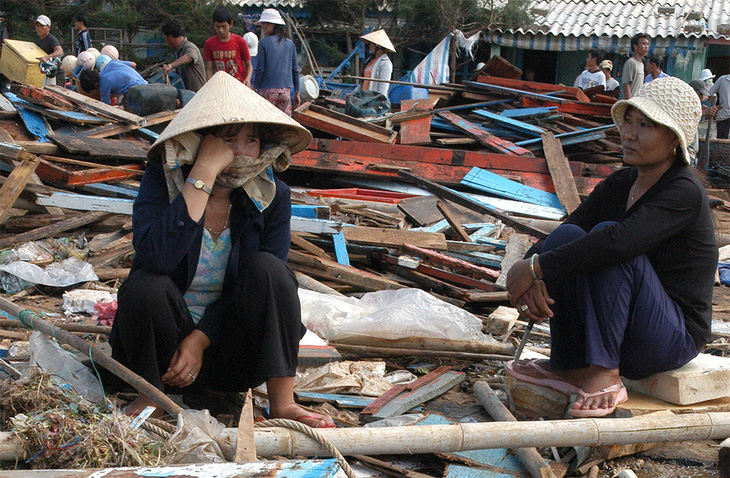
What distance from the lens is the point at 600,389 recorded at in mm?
2758

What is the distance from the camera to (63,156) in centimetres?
666

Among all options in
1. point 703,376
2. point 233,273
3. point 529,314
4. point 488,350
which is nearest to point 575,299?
point 529,314

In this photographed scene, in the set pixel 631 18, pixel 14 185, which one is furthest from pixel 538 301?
pixel 631 18

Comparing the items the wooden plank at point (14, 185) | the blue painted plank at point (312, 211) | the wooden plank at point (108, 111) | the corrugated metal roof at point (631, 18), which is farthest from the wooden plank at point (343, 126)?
the corrugated metal roof at point (631, 18)

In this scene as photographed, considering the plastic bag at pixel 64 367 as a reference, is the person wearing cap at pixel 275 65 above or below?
above

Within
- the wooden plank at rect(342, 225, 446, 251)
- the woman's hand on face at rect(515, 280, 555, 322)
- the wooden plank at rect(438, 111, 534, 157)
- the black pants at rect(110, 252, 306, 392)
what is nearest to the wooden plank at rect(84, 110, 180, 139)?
the wooden plank at rect(342, 225, 446, 251)

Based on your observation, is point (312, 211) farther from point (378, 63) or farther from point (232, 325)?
point (378, 63)

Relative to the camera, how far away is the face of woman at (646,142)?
2.76m

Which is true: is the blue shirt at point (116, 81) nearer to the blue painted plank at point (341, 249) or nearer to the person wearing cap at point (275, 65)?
the person wearing cap at point (275, 65)

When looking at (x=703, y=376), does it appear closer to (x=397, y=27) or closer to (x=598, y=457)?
(x=598, y=457)

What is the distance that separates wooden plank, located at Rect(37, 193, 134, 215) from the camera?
554cm

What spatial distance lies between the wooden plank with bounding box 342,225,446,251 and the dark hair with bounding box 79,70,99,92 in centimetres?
614

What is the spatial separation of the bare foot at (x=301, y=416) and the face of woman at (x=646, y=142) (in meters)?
1.55

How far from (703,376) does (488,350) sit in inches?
46.0
